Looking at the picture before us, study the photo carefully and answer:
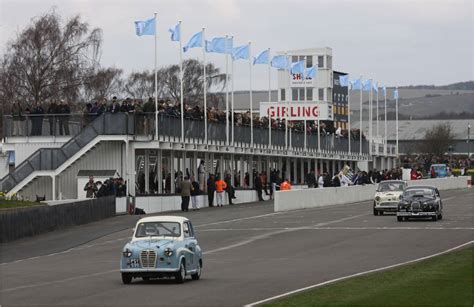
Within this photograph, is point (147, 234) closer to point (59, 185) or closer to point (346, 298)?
point (346, 298)

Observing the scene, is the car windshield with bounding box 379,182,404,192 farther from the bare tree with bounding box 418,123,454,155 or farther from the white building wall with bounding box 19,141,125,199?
the bare tree with bounding box 418,123,454,155

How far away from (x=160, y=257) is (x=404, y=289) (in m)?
5.67

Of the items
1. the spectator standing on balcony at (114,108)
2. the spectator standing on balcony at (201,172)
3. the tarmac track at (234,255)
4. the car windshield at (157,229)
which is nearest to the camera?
the tarmac track at (234,255)

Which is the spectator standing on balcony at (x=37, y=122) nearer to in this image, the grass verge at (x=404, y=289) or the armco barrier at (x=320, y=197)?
the armco barrier at (x=320, y=197)

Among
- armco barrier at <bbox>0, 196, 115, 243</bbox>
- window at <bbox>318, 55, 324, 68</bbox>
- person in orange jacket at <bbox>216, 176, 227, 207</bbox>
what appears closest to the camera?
armco barrier at <bbox>0, 196, 115, 243</bbox>

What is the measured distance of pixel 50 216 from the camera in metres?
43.8

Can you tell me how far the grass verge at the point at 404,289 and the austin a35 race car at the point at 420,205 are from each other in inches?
809

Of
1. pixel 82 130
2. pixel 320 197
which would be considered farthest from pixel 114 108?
pixel 320 197

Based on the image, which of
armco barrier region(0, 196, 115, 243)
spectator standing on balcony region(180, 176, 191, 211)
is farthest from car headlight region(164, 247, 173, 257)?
spectator standing on balcony region(180, 176, 191, 211)

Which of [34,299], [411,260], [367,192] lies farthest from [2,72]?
[34,299]

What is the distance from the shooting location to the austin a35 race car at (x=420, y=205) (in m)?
47.2

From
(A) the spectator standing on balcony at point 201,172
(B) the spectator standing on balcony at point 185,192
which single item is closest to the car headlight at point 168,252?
(B) the spectator standing on balcony at point 185,192

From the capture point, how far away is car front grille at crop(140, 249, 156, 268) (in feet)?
80.1

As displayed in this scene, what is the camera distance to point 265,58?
72875 millimetres
